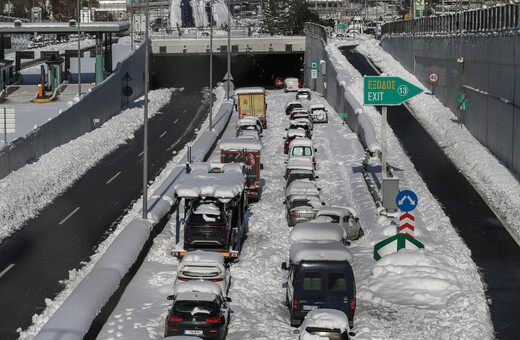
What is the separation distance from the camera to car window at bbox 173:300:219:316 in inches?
842

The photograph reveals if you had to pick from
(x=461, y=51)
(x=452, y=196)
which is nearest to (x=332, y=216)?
(x=452, y=196)

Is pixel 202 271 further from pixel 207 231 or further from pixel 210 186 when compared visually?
pixel 210 186

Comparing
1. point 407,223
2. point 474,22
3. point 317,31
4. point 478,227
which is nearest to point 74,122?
point 474,22

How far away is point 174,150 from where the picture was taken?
57250 millimetres

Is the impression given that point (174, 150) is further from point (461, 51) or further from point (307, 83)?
point (307, 83)

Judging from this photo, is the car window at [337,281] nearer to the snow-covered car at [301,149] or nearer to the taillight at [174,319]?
the taillight at [174,319]

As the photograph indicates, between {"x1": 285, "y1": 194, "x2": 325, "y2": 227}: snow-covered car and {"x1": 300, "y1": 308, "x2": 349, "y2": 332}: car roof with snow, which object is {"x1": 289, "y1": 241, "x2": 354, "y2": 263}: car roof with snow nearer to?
{"x1": 300, "y1": 308, "x2": 349, "y2": 332}: car roof with snow

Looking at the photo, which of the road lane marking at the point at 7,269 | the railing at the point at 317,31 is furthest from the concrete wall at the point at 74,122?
the railing at the point at 317,31

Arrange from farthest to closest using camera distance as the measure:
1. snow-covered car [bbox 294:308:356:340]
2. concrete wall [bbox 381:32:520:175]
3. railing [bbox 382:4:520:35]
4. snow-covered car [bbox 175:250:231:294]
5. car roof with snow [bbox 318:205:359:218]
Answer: railing [bbox 382:4:520:35]
concrete wall [bbox 381:32:520:175]
car roof with snow [bbox 318:205:359:218]
snow-covered car [bbox 175:250:231:294]
snow-covered car [bbox 294:308:356:340]

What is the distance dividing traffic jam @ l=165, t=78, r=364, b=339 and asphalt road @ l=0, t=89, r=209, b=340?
14.8 ft

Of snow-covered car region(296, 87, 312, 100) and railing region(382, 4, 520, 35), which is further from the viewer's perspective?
snow-covered car region(296, 87, 312, 100)

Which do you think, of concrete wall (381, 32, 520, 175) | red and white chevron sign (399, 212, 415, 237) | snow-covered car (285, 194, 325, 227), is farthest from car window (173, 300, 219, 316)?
concrete wall (381, 32, 520, 175)

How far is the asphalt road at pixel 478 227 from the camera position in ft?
85.1

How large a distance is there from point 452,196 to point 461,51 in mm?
22383
